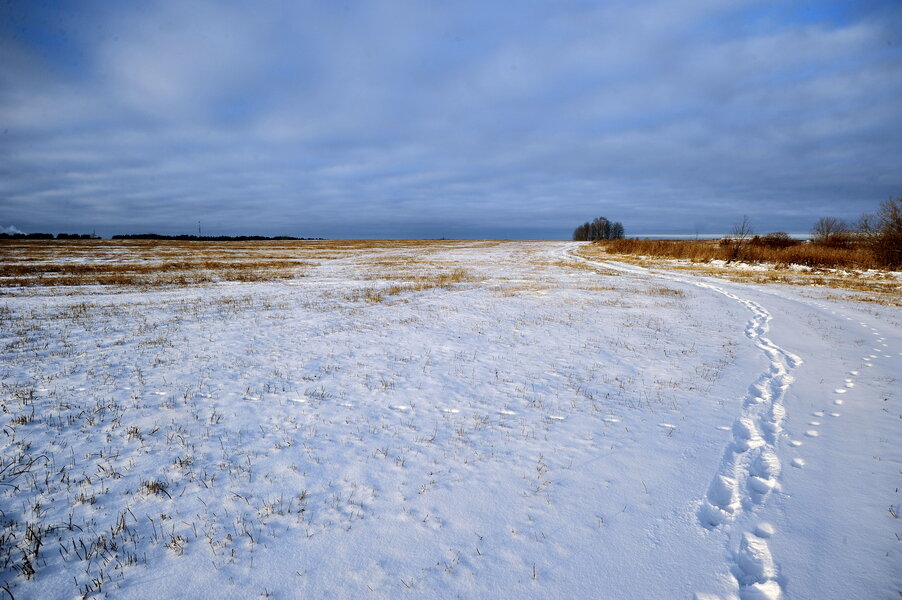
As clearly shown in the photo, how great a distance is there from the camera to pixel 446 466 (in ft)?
19.4

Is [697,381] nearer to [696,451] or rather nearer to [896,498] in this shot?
[696,451]

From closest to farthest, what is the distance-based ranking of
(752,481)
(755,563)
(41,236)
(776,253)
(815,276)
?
(755,563)
(752,481)
(815,276)
(776,253)
(41,236)

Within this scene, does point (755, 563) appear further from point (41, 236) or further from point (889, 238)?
point (41, 236)

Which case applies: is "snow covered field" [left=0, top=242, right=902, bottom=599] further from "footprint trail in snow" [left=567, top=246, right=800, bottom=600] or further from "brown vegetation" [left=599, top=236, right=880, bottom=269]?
"brown vegetation" [left=599, top=236, right=880, bottom=269]

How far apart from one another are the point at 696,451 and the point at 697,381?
3611 millimetres

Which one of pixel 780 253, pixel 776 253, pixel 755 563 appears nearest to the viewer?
pixel 755 563

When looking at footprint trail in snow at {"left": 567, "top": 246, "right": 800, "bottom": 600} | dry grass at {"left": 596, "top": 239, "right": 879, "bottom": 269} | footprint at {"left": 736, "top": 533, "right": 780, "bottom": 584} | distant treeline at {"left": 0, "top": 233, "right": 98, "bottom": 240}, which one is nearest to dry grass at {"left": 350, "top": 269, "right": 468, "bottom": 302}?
footprint trail in snow at {"left": 567, "top": 246, "right": 800, "bottom": 600}

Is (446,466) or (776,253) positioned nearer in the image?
(446,466)

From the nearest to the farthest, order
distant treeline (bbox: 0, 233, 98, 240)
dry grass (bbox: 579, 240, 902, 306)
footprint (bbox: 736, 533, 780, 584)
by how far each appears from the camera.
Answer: footprint (bbox: 736, 533, 780, 584) < dry grass (bbox: 579, 240, 902, 306) < distant treeline (bbox: 0, 233, 98, 240)

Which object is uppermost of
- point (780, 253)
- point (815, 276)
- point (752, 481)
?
point (780, 253)

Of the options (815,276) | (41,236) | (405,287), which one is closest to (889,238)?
(815,276)

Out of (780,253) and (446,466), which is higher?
(780,253)

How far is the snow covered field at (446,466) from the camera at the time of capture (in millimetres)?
4012

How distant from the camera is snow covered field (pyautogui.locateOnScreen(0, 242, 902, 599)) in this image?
401cm
